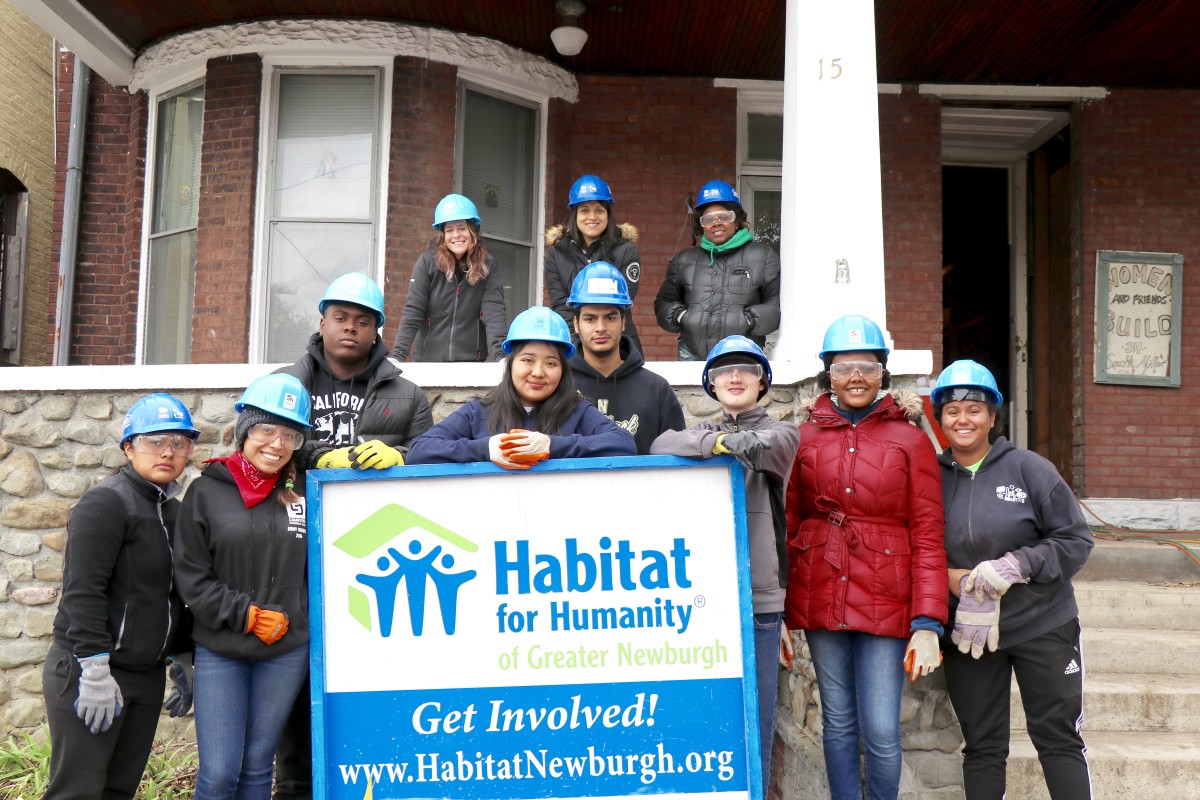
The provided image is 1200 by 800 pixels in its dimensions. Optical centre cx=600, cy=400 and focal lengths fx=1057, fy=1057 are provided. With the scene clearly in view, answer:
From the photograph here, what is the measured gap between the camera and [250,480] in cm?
362

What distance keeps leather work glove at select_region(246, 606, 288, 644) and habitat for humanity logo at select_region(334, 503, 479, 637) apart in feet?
0.80

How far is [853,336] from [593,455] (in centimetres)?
118

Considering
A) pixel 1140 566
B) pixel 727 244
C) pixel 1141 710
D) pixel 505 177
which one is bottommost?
pixel 1141 710

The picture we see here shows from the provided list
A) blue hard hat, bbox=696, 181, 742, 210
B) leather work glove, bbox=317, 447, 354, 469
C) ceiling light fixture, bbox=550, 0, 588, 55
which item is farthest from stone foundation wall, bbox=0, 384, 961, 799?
ceiling light fixture, bbox=550, 0, 588, 55

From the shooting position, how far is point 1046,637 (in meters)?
3.87

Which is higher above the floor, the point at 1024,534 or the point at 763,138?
the point at 763,138

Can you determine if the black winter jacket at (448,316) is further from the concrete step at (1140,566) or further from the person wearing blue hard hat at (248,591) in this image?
the concrete step at (1140,566)

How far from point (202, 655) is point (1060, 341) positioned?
8056mm

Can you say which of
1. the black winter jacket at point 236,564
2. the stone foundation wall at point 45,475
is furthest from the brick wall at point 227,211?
the black winter jacket at point 236,564

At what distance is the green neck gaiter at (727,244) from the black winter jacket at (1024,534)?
2.27 m

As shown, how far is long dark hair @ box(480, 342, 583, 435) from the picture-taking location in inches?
146

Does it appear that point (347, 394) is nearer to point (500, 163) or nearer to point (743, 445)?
point (743, 445)

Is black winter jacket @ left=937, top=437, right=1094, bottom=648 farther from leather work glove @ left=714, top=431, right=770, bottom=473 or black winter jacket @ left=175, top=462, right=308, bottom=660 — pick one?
black winter jacket @ left=175, top=462, right=308, bottom=660

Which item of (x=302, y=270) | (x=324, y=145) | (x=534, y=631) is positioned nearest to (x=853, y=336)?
(x=534, y=631)
